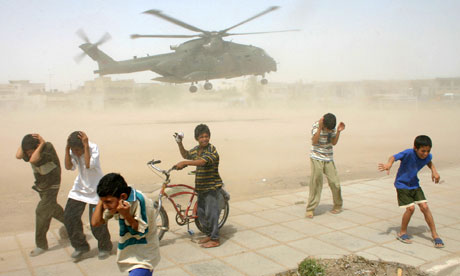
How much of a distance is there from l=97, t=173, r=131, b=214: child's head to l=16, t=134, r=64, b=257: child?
8.68 ft

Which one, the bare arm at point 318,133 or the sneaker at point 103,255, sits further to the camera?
the bare arm at point 318,133

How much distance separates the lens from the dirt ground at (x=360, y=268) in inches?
166

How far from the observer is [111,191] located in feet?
8.71

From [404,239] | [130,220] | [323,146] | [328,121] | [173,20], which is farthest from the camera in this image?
[173,20]

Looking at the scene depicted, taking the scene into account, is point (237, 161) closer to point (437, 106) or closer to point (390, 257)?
point (390, 257)

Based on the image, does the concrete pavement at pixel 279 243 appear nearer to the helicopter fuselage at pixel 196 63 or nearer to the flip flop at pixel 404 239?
the flip flop at pixel 404 239

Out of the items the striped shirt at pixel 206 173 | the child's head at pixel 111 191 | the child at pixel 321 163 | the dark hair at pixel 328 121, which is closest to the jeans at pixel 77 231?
the striped shirt at pixel 206 173

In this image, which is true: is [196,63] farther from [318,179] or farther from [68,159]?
[68,159]

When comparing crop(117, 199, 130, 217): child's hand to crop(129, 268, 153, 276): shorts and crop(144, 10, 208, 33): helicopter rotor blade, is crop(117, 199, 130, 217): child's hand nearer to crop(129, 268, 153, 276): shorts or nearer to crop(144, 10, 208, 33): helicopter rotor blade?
crop(129, 268, 153, 276): shorts

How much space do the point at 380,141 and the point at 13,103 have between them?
4675 centimetres

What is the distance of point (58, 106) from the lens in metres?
53.0

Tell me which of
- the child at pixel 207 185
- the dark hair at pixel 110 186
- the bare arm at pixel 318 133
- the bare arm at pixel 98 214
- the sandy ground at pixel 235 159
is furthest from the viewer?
the sandy ground at pixel 235 159

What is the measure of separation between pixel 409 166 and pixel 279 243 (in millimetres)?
1884

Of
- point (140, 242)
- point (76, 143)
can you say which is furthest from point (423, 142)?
point (76, 143)
